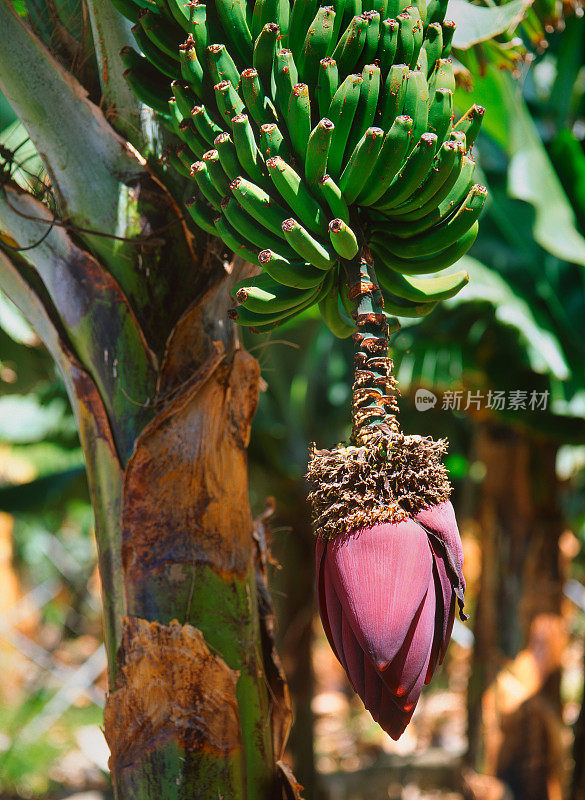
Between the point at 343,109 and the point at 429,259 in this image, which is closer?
the point at 343,109

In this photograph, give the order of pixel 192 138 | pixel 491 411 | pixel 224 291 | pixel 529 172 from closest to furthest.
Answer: pixel 192 138 < pixel 224 291 < pixel 529 172 < pixel 491 411

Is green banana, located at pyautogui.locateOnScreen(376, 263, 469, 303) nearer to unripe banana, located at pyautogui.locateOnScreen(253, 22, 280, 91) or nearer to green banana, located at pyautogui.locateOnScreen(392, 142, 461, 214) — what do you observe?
green banana, located at pyautogui.locateOnScreen(392, 142, 461, 214)

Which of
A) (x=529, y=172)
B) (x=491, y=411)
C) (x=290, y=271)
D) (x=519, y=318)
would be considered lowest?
(x=290, y=271)

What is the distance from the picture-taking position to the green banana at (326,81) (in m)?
0.89

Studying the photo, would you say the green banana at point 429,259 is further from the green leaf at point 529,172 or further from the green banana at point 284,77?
the green leaf at point 529,172

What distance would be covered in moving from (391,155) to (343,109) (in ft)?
0.28

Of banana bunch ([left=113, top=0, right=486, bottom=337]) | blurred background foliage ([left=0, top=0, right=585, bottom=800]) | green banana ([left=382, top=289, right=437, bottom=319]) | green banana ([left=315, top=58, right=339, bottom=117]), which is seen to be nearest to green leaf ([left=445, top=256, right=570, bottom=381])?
blurred background foliage ([left=0, top=0, right=585, bottom=800])

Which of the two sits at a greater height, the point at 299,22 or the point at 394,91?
the point at 299,22

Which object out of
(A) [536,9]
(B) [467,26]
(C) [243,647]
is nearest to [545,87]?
(A) [536,9]

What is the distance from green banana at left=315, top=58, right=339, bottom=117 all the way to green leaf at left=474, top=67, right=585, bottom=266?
1.70 meters

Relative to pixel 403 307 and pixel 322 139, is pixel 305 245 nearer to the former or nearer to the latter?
pixel 322 139

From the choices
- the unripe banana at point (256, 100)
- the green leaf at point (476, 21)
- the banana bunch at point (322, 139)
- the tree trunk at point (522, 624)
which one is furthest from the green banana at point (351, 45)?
the tree trunk at point (522, 624)

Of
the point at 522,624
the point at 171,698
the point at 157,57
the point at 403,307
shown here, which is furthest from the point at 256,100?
the point at 522,624

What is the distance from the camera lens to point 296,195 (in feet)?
2.93
